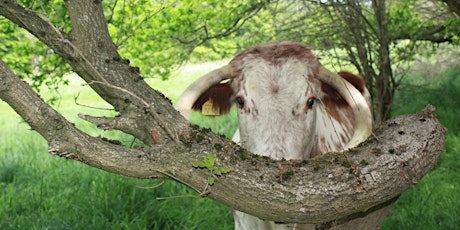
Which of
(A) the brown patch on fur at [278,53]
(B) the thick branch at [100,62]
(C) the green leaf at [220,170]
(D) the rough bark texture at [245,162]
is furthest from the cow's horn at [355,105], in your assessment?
(B) the thick branch at [100,62]

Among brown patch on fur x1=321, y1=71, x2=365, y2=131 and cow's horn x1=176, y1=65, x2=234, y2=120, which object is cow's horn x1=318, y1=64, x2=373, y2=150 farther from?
cow's horn x1=176, y1=65, x2=234, y2=120

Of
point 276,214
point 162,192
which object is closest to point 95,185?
point 162,192

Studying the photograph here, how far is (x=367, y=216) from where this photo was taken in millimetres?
2486

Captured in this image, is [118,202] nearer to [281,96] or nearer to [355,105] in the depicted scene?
[281,96]

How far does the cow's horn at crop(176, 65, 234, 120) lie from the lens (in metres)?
2.74

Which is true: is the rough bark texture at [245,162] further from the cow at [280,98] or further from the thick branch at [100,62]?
the cow at [280,98]

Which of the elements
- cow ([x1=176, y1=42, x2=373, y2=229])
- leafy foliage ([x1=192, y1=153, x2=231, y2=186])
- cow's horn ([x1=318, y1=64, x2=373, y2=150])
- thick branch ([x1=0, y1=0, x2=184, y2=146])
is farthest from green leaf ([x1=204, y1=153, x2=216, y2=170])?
cow's horn ([x1=318, y1=64, x2=373, y2=150])

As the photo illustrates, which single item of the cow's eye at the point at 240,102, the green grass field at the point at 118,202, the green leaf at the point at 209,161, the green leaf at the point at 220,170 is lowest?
the green grass field at the point at 118,202

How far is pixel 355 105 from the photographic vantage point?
2689 millimetres

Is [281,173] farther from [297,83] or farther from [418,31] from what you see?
[418,31]

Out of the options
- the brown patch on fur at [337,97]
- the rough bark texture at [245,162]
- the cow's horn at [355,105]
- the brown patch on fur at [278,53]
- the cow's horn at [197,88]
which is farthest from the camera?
the brown patch on fur at [337,97]

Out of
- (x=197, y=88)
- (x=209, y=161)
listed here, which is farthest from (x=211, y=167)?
(x=197, y=88)

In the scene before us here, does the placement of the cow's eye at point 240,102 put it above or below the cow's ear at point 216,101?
below

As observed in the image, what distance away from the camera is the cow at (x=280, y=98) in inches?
102
